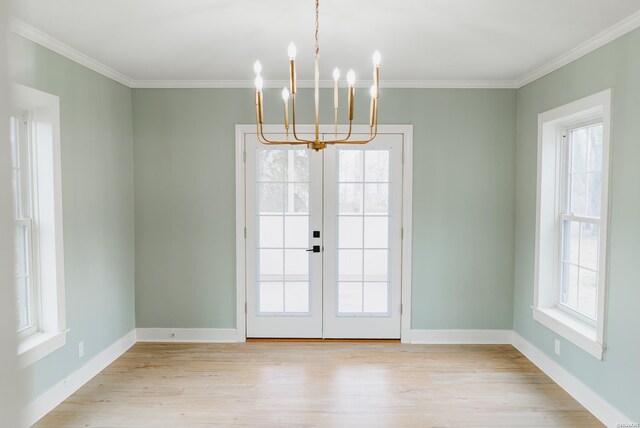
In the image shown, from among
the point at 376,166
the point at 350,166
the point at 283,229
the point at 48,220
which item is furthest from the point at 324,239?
the point at 48,220

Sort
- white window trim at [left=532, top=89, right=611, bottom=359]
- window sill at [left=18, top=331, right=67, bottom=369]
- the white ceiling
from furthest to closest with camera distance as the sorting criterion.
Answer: white window trim at [left=532, top=89, right=611, bottom=359] < window sill at [left=18, top=331, right=67, bottom=369] < the white ceiling

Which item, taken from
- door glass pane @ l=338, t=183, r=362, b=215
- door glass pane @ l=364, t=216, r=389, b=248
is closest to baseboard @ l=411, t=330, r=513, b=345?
door glass pane @ l=364, t=216, r=389, b=248

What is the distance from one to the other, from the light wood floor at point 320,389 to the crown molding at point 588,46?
257 cm

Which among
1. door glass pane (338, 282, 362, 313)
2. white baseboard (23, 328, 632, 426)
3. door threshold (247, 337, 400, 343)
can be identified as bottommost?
door threshold (247, 337, 400, 343)

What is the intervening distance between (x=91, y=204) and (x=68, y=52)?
3.87 ft

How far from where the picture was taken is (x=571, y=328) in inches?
132

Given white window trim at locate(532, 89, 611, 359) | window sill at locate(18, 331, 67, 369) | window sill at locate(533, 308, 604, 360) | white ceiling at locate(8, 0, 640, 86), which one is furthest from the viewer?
white window trim at locate(532, 89, 611, 359)

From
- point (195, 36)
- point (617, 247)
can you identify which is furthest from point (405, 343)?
point (195, 36)

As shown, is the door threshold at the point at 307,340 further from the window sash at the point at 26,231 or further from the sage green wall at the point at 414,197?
the window sash at the point at 26,231

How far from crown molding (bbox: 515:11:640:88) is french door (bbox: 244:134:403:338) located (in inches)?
51.9

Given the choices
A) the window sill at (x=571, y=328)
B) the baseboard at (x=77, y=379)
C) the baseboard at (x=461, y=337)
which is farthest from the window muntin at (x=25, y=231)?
the window sill at (x=571, y=328)

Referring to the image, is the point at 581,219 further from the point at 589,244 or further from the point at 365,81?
the point at 365,81

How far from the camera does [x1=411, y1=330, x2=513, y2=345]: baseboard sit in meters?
4.46

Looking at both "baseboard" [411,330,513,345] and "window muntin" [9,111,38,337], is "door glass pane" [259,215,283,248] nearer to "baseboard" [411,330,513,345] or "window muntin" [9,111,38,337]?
"baseboard" [411,330,513,345]
